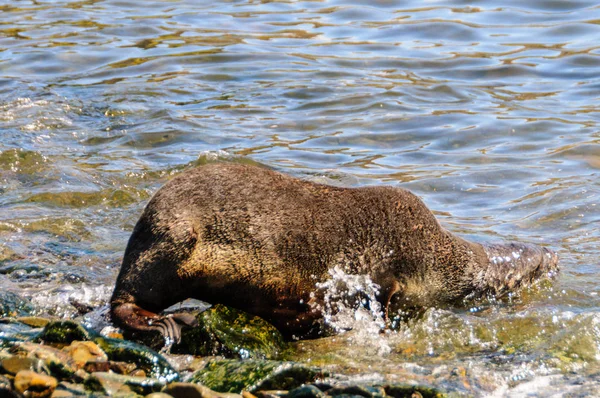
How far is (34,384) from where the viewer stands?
186 inches

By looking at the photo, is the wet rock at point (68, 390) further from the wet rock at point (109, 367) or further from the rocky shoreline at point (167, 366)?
the wet rock at point (109, 367)

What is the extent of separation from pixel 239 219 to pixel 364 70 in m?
9.20

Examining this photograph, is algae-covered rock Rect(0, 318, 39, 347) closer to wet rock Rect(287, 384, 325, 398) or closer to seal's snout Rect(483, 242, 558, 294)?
wet rock Rect(287, 384, 325, 398)

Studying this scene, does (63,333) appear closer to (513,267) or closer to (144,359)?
(144,359)

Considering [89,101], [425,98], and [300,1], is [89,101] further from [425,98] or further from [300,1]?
[300,1]

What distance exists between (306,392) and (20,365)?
1.53m

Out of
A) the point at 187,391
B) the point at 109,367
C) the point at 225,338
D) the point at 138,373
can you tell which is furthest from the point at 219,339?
the point at 187,391

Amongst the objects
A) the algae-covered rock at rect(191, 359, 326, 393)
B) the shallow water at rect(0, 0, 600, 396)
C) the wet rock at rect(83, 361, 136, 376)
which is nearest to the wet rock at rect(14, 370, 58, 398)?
the wet rock at rect(83, 361, 136, 376)

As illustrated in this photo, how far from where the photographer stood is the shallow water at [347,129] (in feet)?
22.3

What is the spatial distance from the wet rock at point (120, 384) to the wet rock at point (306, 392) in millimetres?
710

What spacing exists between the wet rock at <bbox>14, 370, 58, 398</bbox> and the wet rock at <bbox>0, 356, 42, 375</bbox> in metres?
0.13

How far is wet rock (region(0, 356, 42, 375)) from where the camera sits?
16.1 ft

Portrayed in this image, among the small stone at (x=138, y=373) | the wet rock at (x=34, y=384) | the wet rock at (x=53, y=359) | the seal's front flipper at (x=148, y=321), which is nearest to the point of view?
the wet rock at (x=34, y=384)

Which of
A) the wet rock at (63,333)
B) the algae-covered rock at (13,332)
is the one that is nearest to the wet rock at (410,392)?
the wet rock at (63,333)
